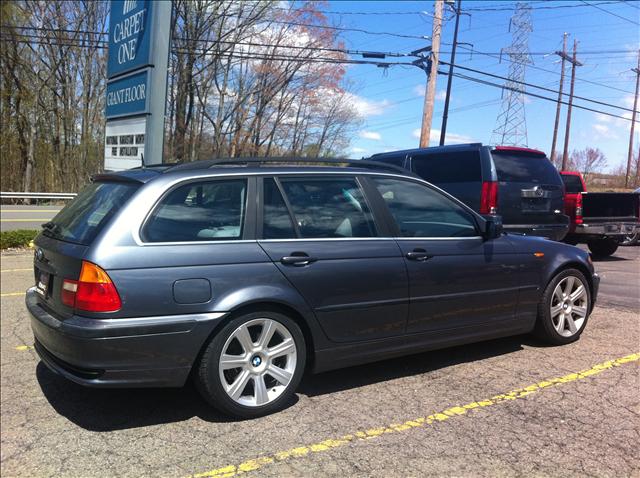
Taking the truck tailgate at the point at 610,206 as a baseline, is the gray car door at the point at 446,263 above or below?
below

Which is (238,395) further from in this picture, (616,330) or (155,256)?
(616,330)

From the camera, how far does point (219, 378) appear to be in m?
3.26

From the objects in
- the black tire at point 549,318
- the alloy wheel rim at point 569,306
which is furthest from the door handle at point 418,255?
the alloy wheel rim at point 569,306

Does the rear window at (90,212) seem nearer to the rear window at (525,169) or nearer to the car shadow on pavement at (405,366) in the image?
the car shadow on pavement at (405,366)

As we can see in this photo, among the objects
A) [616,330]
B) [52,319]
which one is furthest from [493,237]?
[52,319]

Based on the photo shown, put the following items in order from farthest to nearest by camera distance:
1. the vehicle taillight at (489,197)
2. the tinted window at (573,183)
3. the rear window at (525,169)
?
the tinted window at (573,183) → the rear window at (525,169) → the vehicle taillight at (489,197)

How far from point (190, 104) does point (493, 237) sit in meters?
25.5

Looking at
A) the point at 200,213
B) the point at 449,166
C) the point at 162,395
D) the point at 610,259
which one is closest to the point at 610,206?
the point at 610,259

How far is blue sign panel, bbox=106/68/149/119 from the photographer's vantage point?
881cm

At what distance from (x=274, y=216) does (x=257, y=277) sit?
479mm

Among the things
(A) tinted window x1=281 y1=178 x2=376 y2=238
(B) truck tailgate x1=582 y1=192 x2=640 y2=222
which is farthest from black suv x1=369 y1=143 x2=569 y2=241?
(A) tinted window x1=281 y1=178 x2=376 y2=238

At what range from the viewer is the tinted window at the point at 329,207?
3711mm

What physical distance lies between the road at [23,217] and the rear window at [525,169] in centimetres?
1285

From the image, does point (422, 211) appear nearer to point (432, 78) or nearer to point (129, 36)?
point (129, 36)
